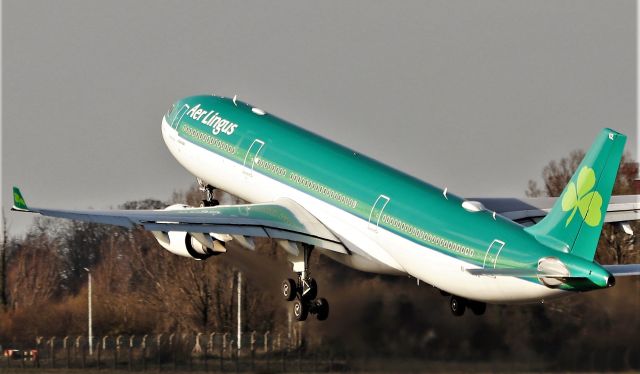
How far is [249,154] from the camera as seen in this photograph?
2665 inches

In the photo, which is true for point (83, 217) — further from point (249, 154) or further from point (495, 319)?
point (495, 319)

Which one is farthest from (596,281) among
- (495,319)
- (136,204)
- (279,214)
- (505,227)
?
(136,204)

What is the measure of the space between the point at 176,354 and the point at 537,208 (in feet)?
48.6

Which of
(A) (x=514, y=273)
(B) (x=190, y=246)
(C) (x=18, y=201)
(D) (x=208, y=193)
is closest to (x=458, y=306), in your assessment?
(A) (x=514, y=273)

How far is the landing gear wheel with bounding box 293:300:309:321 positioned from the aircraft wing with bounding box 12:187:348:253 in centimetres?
215

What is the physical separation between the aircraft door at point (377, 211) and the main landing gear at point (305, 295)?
3.79 meters

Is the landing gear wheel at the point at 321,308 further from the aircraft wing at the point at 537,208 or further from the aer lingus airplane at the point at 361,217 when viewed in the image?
the aircraft wing at the point at 537,208

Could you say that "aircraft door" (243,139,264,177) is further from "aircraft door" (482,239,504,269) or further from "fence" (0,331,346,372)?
"aircraft door" (482,239,504,269)

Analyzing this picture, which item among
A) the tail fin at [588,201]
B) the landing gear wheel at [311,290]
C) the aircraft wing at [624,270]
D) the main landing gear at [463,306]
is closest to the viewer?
the tail fin at [588,201]

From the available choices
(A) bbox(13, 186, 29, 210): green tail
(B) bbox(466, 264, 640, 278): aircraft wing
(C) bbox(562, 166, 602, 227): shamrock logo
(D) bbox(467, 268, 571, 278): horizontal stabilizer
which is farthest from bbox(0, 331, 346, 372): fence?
(C) bbox(562, 166, 602, 227): shamrock logo

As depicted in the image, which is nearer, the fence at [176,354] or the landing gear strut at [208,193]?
the fence at [176,354]

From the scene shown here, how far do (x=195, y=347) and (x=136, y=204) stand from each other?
30.5m

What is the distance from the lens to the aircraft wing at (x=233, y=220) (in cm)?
6222

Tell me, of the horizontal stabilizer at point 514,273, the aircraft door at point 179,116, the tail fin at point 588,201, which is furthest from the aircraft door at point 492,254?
the aircraft door at point 179,116
